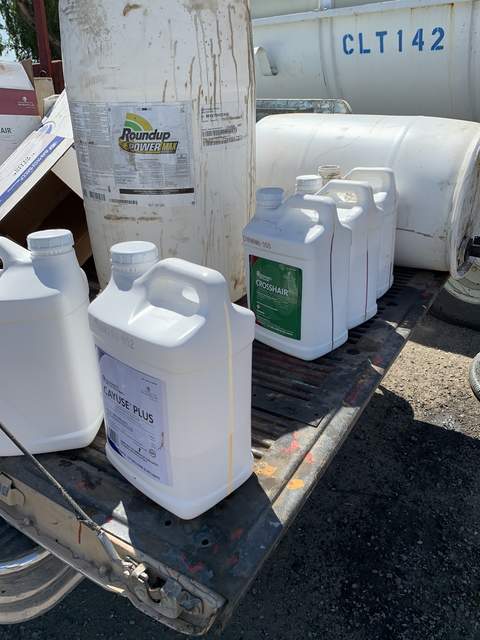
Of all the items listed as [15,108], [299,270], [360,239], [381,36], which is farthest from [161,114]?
[381,36]

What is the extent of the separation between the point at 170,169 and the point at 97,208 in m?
0.28

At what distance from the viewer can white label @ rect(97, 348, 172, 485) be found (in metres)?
0.94

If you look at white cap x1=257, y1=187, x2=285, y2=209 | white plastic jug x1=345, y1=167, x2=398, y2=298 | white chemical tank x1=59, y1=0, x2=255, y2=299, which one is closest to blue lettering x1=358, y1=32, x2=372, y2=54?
white plastic jug x1=345, y1=167, x2=398, y2=298

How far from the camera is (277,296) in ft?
5.02

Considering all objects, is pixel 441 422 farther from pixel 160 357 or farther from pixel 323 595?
pixel 160 357

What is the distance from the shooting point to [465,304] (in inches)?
125

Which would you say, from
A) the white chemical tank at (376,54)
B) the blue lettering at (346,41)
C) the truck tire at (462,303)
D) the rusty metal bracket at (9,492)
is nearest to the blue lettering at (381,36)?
the white chemical tank at (376,54)

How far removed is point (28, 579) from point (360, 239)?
128 centimetres

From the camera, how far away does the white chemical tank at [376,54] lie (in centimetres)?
279

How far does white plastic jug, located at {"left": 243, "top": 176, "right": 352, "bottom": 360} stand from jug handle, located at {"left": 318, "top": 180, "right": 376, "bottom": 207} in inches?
3.2

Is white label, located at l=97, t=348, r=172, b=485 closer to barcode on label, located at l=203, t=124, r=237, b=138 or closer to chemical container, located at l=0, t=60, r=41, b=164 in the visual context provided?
barcode on label, located at l=203, t=124, r=237, b=138

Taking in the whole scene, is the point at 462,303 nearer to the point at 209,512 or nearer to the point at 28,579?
the point at 209,512

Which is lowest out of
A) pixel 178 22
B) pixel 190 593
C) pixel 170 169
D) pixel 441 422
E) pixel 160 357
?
pixel 441 422

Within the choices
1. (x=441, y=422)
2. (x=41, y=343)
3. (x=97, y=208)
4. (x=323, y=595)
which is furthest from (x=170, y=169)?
(x=441, y=422)
